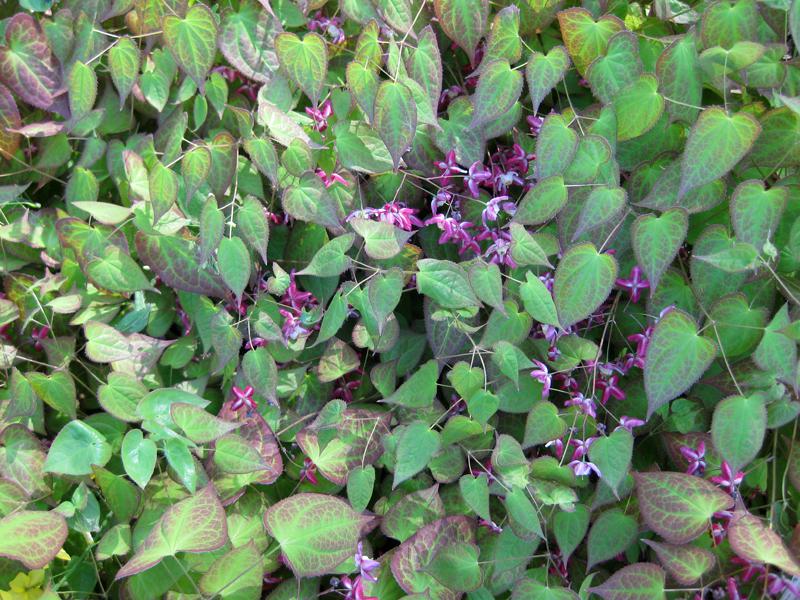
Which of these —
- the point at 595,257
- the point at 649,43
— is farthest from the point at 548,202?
the point at 649,43

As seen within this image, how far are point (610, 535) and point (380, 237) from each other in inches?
22.0

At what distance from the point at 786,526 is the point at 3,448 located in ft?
4.06

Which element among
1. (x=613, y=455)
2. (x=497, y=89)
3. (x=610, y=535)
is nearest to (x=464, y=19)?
(x=497, y=89)

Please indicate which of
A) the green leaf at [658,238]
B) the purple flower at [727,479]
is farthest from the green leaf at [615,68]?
the purple flower at [727,479]

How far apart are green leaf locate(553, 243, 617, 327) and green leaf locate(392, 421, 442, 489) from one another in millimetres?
269

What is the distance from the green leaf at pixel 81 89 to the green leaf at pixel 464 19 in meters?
0.61

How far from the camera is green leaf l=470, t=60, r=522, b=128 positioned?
3.76 feet

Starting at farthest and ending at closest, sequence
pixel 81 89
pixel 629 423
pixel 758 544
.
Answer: pixel 81 89, pixel 629 423, pixel 758 544

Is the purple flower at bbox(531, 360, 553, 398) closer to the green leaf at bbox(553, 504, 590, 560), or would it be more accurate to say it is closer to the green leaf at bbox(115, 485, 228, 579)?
the green leaf at bbox(553, 504, 590, 560)

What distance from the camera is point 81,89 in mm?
1299

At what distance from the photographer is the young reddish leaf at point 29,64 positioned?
1.32 metres

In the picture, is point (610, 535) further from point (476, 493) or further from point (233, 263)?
point (233, 263)

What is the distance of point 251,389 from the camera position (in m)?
1.21

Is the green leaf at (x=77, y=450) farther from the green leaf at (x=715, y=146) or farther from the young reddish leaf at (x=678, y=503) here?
the green leaf at (x=715, y=146)
